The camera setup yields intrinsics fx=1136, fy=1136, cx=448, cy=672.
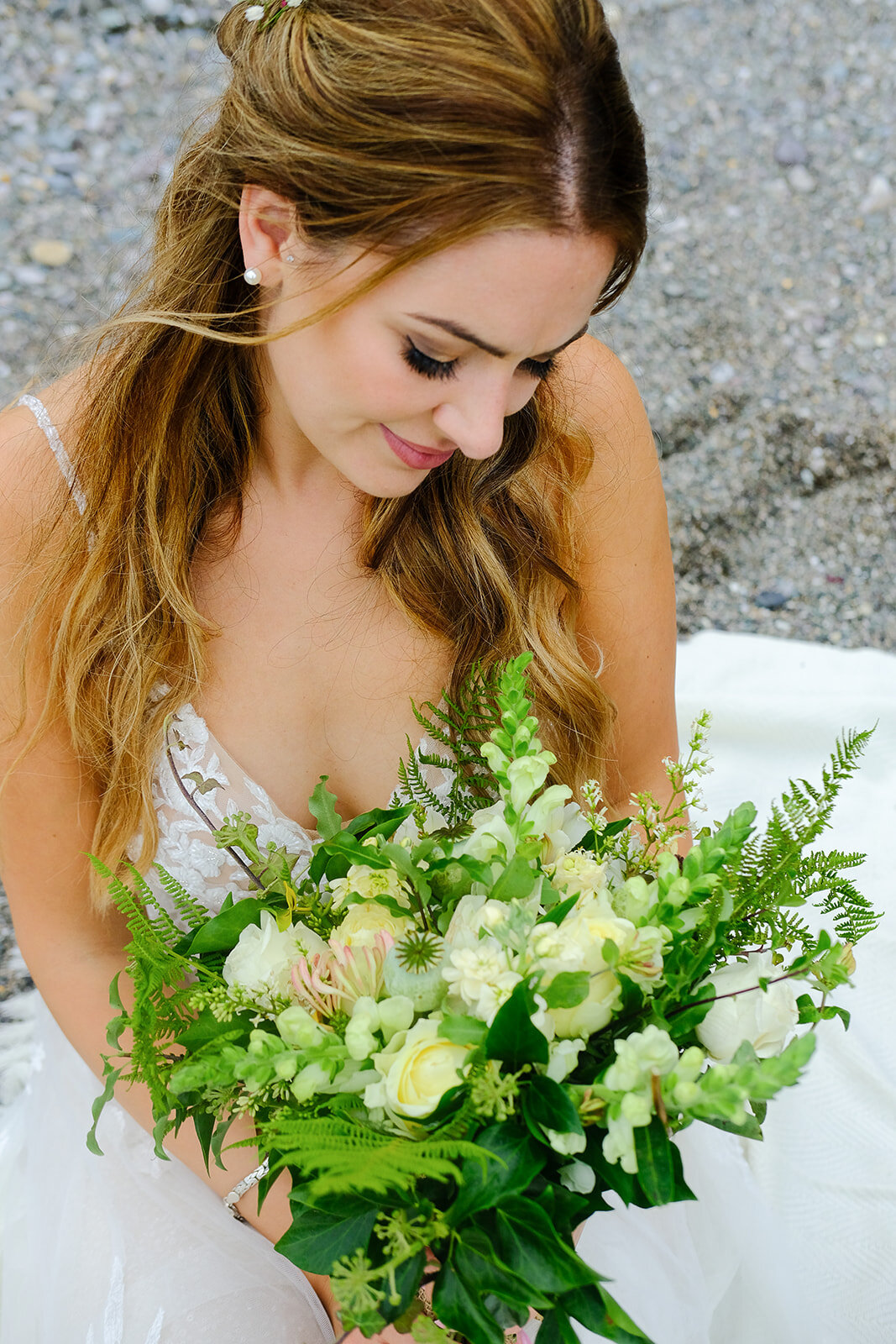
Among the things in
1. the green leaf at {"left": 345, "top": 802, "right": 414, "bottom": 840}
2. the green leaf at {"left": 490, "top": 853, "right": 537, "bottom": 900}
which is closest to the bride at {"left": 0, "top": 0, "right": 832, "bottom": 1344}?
the green leaf at {"left": 345, "top": 802, "right": 414, "bottom": 840}

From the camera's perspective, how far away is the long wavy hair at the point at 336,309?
3.92 ft

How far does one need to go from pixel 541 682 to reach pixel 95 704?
27.2 inches

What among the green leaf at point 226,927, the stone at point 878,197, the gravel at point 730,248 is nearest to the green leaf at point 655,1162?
the green leaf at point 226,927

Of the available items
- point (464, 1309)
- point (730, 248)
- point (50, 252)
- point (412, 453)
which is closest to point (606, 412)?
point (412, 453)

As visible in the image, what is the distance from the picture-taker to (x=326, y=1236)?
41.4 inches

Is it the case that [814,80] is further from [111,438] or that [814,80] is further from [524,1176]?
[524,1176]

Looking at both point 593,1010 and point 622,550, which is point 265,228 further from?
point 593,1010

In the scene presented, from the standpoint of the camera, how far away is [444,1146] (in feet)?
3.09

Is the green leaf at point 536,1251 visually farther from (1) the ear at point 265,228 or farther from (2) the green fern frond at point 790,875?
(1) the ear at point 265,228

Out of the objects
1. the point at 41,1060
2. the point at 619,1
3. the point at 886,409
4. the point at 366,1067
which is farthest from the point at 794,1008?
the point at 619,1

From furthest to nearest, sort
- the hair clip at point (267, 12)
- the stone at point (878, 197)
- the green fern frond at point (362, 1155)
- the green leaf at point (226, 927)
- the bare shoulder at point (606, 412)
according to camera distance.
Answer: the stone at point (878, 197) < the bare shoulder at point (606, 412) < the hair clip at point (267, 12) < the green leaf at point (226, 927) < the green fern frond at point (362, 1155)

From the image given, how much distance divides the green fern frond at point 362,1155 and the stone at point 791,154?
4.23 m

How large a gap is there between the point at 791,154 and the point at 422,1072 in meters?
4.24

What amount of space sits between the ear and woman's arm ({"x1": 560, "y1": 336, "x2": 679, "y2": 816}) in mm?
576
